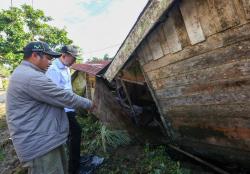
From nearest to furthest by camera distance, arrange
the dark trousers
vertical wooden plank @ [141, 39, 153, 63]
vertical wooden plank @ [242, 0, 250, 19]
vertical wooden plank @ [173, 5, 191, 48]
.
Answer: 1. vertical wooden plank @ [242, 0, 250, 19]
2. vertical wooden plank @ [173, 5, 191, 48]
3. vertical wooden plank @ [141, 39, 153, 63]
4. the dark trousers

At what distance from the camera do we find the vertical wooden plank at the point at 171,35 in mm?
3266

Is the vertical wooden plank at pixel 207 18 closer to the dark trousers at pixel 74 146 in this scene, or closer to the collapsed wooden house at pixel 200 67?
the collapsed wooden house at pixel 200 67

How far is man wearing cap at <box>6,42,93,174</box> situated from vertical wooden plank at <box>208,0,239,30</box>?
2000 millimetres

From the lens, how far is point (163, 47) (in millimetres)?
3623

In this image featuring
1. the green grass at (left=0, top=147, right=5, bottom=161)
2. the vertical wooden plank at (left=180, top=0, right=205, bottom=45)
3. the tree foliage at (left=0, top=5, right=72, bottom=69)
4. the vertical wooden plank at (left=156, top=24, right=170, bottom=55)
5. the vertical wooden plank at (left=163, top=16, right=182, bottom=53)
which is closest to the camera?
the vertical wooden plank at (left=180, top=0, right=205, bottom=45)

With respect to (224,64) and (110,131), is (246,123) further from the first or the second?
(110,131)

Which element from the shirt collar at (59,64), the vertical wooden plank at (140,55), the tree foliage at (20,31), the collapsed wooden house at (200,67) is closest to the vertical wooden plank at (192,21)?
the collapsed wooden house at (200,67)

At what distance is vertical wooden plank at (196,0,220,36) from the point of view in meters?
2.63

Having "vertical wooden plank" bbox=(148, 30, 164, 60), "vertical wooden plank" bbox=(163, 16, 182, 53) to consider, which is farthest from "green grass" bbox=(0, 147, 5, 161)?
"vertical wooden plank" bbox=(163, 16, 182, 53)

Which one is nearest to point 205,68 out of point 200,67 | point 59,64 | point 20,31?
point 200,67

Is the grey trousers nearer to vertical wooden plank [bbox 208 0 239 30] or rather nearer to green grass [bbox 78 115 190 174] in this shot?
green grass [bbox 78 115 190 174]

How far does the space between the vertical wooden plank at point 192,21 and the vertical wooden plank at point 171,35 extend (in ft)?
0.90

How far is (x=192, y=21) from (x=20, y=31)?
24.6 metres

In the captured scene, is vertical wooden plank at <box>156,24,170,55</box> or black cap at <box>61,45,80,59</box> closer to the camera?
vertical wooden plank at <box>156,24,170,55</box>
